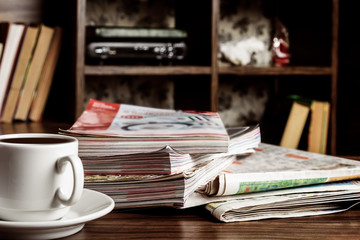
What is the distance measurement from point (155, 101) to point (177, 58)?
16.3 inches

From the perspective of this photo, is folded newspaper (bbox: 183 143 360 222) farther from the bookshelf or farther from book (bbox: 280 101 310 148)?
book (bbox: 280 101 310 148)

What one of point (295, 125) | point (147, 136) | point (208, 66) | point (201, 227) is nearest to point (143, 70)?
point (208, 66)

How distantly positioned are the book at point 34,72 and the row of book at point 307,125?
0.93 meters

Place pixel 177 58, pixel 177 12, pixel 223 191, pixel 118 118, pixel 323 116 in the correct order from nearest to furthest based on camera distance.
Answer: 1. pixel 223 191
2. pixel 118 118
3. pixel 177 58
4. pixel 323 116
5. pixel 177 12

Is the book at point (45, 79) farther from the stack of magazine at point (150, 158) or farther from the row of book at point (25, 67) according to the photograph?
the stack of magazine at point (150, 158)

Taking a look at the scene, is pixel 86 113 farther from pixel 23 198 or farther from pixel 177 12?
pixel 177 12

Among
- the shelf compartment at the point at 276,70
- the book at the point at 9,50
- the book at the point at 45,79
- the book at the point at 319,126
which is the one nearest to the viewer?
the book at the point at 9,50

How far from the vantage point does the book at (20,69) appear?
1.53 meters

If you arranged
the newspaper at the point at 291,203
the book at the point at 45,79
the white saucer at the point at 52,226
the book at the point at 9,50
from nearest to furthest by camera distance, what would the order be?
the white saucer at the point at 52,226
the newspaper at the point at 291,203
the book at the point at 9,50
the book at the point at 45,79

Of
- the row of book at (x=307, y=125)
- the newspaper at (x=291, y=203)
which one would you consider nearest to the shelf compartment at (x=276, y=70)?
the row of book at (x=307, y=125)

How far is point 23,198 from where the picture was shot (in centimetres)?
51

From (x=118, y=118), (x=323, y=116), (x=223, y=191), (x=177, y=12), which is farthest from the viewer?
(x=177, y=12)

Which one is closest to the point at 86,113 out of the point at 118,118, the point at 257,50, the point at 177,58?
the point at 118,118

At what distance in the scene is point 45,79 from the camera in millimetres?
1607
